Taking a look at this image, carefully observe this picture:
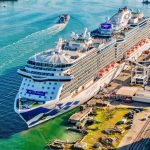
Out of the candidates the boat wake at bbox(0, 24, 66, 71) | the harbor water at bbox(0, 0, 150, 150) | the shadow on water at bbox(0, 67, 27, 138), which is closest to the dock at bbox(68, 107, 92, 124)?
the harbor water at bbox(0, 0, 150, 150)

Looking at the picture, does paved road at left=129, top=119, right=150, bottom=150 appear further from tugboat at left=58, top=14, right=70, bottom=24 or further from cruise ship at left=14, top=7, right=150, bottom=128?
tugboat at left=58, top=14, right=70, bottom=24

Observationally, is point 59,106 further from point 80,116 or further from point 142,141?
point 142,141

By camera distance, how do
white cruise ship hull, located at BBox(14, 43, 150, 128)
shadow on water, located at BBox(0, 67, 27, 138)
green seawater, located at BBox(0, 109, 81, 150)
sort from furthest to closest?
shadow on water, located at BBox(0, 67, 27, 138) < white cruise ship hull, located at BBox(14, 43, 150, 128) < green seawater, located at BBox(0, 109, 81, 150)

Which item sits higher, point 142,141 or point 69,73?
point 69,73

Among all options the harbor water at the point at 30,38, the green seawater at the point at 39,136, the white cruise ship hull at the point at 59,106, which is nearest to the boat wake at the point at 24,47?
the harbor water at the point at 30,38

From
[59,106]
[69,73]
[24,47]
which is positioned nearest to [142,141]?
[59,106]

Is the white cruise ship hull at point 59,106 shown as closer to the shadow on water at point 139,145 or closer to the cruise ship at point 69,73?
the cruise ship at point 69,73

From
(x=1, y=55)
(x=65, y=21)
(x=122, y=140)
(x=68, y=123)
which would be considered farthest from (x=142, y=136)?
(x=65, y=21)
